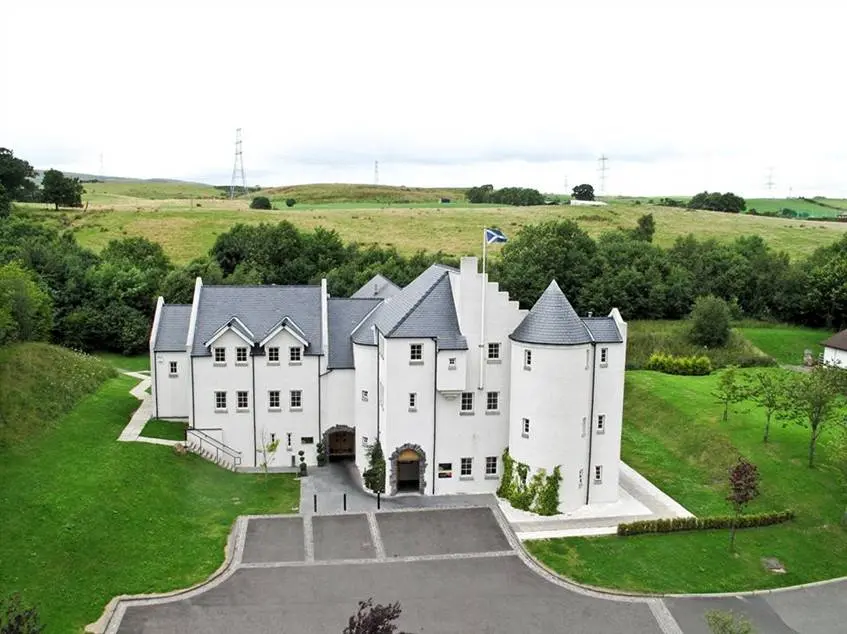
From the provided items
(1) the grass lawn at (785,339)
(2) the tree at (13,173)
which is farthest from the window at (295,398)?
(2) the tree at (13,173)

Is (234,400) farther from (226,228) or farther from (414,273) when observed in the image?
(226,228)

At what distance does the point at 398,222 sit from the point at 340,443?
82.8 m

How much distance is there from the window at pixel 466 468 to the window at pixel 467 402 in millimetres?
3036

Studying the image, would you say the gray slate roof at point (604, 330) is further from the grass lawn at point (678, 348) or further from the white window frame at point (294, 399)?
the grass lawn at point (678, 348)

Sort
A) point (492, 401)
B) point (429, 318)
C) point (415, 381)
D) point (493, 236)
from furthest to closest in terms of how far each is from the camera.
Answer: point (492, 401), point (429, 318), point (415, 381), point (493, 236)

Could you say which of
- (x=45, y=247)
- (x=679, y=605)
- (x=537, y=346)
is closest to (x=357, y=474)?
(x=537, y=346)

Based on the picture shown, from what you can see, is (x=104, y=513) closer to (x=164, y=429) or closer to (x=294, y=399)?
(x=164, y=429)

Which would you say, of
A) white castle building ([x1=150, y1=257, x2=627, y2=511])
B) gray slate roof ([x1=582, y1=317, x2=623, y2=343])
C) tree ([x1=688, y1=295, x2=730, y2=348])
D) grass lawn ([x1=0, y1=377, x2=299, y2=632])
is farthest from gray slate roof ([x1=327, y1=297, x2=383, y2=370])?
tree ([x1=688, y1=295, x2=730, y2=348])

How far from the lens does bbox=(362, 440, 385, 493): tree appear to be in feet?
133

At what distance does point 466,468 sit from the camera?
42281mm

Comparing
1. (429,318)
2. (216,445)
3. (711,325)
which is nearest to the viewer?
(429,318)

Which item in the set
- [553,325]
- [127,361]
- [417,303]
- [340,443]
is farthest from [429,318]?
[127,361]

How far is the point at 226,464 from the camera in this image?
148 feet

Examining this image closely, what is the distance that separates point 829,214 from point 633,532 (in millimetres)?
173437
